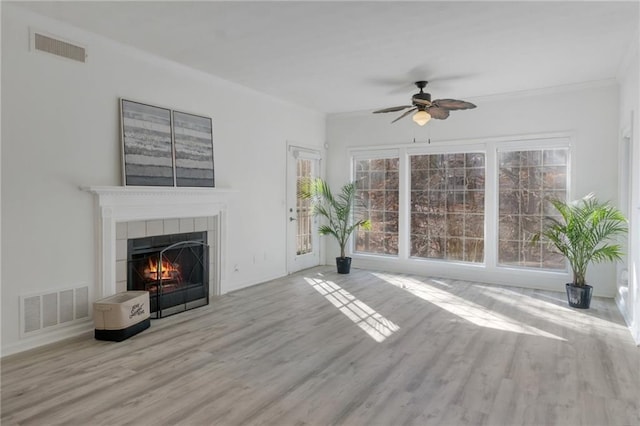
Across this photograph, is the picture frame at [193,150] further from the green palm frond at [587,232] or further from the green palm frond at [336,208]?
the green palm frond at [587,232]

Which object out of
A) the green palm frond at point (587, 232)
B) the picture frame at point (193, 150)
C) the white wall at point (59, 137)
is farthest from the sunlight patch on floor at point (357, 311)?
the green palm frond at point (587, 232)

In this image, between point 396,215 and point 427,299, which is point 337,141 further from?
point 427,299

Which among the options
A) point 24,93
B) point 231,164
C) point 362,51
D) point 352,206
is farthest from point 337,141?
point 24,93

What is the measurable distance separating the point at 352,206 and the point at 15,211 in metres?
4.97

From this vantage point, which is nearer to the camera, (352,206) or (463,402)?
(463,402)

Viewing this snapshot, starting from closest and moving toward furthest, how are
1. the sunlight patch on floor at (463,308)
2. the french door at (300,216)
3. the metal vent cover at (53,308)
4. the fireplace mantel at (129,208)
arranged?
the metal vent cover at (53,308)
the fireplace mantel at (129,208)
the sunlight patch on floor at (463,308)
the french door at (300,216)

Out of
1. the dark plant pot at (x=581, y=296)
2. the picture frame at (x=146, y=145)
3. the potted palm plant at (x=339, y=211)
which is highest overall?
the picture frame at (x=146, y=145)

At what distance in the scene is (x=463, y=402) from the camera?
2.57m

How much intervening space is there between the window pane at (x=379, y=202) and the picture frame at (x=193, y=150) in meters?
3.06

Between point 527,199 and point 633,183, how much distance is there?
1.79 metres

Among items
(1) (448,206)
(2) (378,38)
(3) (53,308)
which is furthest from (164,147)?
(1) (448,206)

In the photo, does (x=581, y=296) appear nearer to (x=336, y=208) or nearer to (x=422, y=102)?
(x=422, y=102)

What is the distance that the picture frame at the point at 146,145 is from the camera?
4.05m

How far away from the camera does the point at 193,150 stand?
475 centimetres
